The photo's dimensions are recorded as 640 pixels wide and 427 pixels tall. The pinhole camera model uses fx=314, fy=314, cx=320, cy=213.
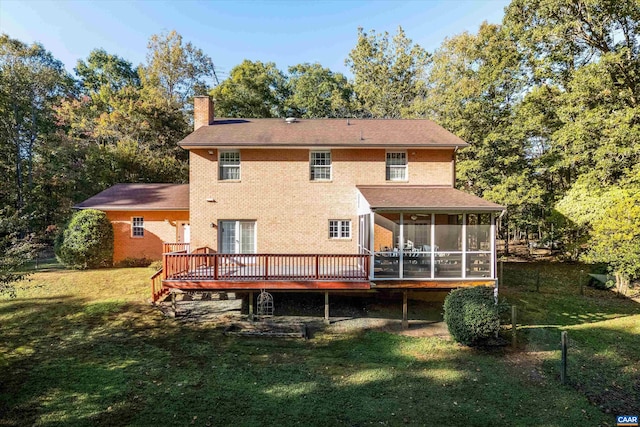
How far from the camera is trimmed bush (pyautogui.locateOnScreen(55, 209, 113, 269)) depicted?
16828mm

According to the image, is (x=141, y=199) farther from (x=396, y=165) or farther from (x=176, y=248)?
(x=396, y=165)

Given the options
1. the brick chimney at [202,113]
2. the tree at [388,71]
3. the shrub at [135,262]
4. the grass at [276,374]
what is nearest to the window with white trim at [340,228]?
the grass at [276,374]

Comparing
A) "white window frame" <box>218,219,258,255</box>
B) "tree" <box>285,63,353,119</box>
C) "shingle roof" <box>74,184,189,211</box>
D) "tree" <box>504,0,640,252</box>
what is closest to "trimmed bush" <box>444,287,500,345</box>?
"white window frame" <box>218,219,258,255</box>

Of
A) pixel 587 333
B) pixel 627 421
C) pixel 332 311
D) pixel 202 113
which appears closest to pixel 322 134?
pixel 202 113

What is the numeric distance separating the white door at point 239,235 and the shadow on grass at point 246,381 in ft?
13.7

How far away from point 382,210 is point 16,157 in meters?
31.0

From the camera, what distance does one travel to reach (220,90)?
34.9 m

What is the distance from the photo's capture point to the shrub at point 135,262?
18.1 m

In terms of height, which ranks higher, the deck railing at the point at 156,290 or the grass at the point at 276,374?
the deck railing at the point at 156,290

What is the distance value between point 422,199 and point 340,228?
3947 millimetres

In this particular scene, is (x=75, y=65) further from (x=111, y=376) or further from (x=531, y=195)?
(x=531, y=195)

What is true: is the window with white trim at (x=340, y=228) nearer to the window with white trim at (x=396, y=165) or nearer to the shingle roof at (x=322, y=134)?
the window with white trim at (x=396, y=165)

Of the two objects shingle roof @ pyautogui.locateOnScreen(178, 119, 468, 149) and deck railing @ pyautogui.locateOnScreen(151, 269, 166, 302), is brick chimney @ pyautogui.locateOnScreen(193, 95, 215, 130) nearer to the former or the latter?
shingle roof @ pyautogui.locateOnScreen(178, 119, 468, 149)

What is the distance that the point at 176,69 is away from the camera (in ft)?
112
